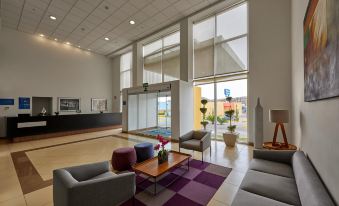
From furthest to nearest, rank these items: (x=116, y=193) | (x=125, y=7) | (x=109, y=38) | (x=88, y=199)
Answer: (x=109, y=38), (x=125, y=7), (x=116, y=193), (x=88, y=199)

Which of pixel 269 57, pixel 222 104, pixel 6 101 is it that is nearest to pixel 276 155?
pixel 269 57

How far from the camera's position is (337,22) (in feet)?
4.01

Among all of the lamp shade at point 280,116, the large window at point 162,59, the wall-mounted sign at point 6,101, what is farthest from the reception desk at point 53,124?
the lamp shade at point 280,116

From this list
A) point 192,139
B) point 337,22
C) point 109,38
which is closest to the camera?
point 337,22

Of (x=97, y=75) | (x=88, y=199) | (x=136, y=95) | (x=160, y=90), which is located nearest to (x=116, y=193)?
(x=88, y=199)

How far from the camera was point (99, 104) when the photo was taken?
10.8 m

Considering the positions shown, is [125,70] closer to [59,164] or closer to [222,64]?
[222,64]

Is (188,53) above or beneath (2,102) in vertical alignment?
above

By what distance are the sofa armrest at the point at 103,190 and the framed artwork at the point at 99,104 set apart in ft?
32.2

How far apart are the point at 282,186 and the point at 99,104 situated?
11.2 meters

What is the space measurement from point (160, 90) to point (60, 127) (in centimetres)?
550

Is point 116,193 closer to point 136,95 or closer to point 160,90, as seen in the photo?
point 160,90

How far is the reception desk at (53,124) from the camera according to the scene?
6336mm

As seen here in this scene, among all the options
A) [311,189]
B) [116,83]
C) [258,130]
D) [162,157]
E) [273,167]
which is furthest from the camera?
[116,83]
